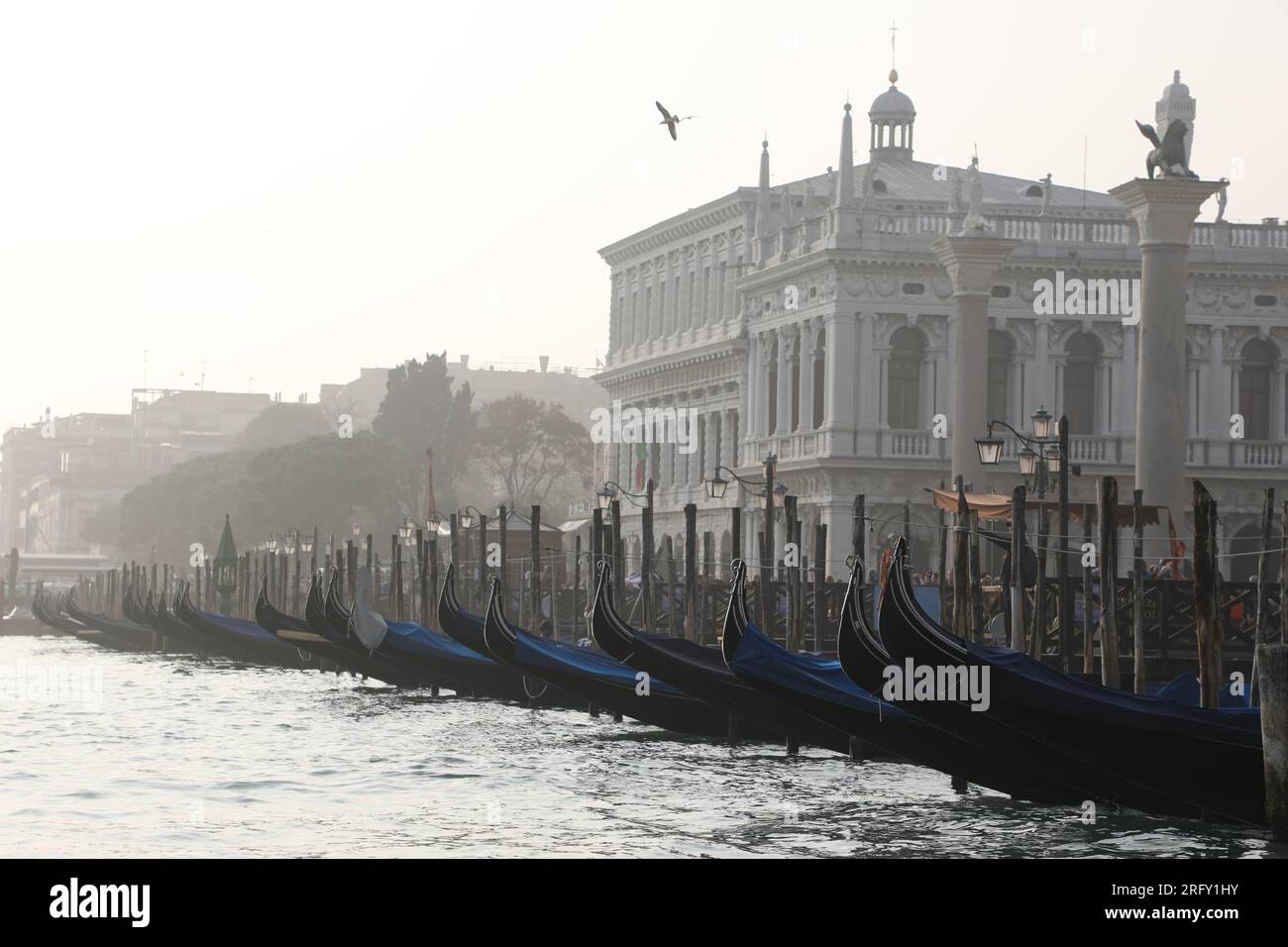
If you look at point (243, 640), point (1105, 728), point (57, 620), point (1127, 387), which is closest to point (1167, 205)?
point (1105, 728)

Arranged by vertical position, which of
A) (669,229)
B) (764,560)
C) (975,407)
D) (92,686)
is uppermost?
(669,229)

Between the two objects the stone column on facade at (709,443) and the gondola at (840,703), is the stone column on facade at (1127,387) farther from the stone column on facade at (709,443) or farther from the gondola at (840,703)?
the gondola at (840,703)

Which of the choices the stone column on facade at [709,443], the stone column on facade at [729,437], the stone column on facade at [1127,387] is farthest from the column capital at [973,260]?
the stone column on facade at [709,443]

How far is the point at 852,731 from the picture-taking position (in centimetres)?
1828

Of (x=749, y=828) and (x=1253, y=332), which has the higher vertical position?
(x=1253, y=332)

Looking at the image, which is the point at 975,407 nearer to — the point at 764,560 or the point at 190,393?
the point at 764,560

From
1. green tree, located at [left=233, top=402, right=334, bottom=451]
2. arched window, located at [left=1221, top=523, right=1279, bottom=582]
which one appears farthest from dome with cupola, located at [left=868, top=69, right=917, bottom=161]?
green tree, located at [left=233, top=402, right=334, bottom=451]

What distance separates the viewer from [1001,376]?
143 ft

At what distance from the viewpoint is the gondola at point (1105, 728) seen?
14.9m

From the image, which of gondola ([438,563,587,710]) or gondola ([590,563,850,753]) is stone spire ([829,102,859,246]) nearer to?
gondola ([438,563,587,710])

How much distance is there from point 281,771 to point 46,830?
4.71 metres

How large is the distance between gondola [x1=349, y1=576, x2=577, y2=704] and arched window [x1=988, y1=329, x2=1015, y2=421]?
15735 mm

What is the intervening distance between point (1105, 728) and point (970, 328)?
17.0 metres

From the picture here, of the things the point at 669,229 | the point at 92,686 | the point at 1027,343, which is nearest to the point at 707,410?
the point at 669,229
